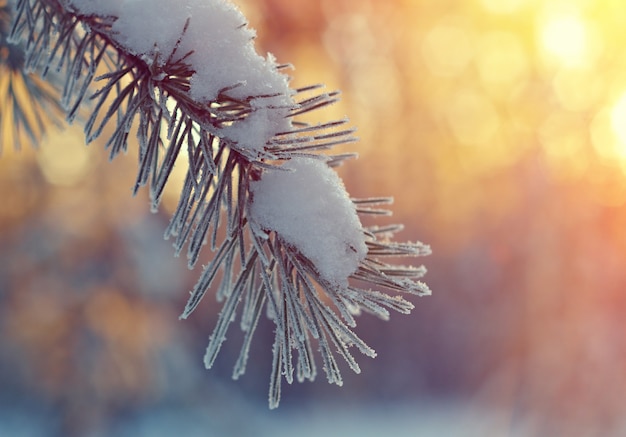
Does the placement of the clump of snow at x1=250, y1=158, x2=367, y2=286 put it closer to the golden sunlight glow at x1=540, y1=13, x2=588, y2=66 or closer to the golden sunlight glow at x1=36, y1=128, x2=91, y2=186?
the golden sunlight glow at x1=36, y1=128, x2=91, y2=186

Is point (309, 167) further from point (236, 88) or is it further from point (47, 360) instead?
point (47, 360)

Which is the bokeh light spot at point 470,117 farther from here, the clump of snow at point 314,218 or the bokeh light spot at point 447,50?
the clump of snow at point 314,218

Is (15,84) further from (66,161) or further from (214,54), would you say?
(66,161)

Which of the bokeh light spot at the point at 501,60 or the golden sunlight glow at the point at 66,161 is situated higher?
the bokeh light spot at the point at 501,60

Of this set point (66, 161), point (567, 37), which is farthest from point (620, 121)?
point (66, 161)

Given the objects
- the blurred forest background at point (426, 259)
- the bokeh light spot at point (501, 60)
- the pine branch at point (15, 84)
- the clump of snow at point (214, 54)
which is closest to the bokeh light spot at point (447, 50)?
the blurred forest background at point (426, 259)

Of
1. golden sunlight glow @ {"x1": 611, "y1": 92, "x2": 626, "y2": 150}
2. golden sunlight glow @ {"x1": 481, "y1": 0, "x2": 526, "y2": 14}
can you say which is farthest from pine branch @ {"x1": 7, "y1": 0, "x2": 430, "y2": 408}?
golden sunlight glow @ {"x1": 481, "y1": 0, "x2": 526, "y2": 14}
